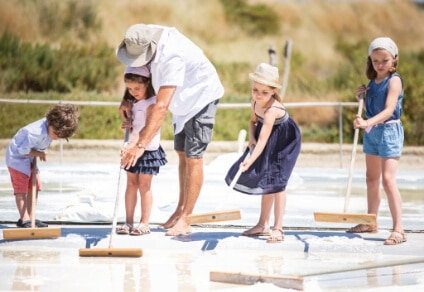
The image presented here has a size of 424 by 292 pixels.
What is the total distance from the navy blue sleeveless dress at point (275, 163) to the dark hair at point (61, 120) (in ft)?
3.33

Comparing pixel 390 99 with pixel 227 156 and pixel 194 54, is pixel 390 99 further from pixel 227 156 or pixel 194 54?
pixel 227 156

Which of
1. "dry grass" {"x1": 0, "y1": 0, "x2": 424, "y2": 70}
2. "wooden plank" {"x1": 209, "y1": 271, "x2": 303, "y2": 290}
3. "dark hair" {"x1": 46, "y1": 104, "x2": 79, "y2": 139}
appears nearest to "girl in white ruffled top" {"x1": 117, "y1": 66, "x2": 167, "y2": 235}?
"dark hair" {"x1": 46, "y1": 104, "x2": 79, "y2": 139}

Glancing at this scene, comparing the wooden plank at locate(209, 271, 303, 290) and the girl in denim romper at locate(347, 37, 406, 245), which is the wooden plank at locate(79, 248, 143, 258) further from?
the girl in denim romper at locate(347, 37, 406, 245)

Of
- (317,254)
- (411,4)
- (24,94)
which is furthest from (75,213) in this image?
(411,4)

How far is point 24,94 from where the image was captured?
17906mm

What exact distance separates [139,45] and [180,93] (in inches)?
16.8

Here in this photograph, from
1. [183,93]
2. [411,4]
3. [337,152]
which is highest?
[411,4]

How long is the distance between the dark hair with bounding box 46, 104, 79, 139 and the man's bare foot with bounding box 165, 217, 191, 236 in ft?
2.84

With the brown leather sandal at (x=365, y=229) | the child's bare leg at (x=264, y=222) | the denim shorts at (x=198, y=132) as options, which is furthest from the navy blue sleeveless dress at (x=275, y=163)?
the brown leather sandal at (x=365, y=229)

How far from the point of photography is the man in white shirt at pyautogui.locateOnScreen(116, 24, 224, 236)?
5625 mm

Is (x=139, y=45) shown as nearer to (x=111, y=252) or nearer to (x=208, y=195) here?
(x=111, y=252)

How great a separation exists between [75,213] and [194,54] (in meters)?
1.56

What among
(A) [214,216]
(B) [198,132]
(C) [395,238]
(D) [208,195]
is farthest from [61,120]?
(D) [208,195]

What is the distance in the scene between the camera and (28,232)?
5746 millimetres
